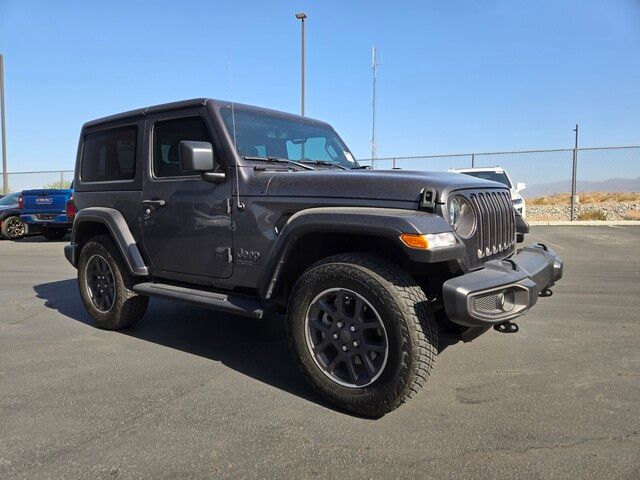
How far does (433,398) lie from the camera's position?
10.4ft

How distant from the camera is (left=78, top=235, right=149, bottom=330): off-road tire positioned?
4.55 m

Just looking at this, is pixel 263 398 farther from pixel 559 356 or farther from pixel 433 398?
pixel 559 356

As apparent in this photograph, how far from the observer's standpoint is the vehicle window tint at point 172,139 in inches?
156

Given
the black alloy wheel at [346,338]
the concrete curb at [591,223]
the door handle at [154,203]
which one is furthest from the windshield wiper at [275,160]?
the concrete curb at [591,223]

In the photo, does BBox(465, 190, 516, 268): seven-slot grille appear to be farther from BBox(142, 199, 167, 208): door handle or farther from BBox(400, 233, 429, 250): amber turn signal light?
BBox(142, 199, 167, 208): door handle

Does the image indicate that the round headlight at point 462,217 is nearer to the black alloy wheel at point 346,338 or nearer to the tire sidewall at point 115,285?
the black alloy wheel at point 346,338

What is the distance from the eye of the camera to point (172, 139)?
13.7ft

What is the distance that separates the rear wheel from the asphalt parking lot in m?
11.3

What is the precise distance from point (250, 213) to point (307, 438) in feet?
5.12

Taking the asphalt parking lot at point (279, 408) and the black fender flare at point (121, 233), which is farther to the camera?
the black fender flare at point (121, 233)

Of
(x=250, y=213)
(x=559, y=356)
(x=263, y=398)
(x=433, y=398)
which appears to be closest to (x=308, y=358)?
(x=263, y=398)

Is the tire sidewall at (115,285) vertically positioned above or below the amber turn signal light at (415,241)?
below

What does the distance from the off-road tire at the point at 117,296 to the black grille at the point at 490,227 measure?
3.09 meters

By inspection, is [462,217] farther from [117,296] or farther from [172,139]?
[117,296]
